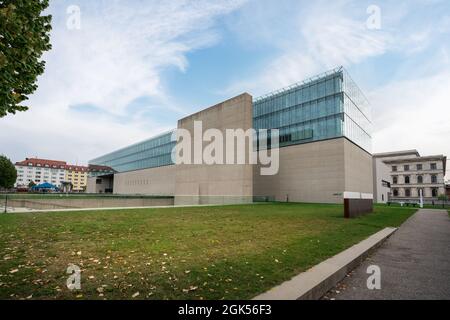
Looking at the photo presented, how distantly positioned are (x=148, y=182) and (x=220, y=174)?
44178 millimetres

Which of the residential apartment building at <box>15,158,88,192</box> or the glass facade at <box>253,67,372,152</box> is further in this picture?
the residential apartment building at <box>15,158,88,192</box>

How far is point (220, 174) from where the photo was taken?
3984 centimetres

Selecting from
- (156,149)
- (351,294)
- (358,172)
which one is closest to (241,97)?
(358,172)

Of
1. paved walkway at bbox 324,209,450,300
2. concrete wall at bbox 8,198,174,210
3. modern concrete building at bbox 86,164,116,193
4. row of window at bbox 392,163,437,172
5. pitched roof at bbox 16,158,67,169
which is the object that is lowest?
concrete wall at bbox 8,198,174,210

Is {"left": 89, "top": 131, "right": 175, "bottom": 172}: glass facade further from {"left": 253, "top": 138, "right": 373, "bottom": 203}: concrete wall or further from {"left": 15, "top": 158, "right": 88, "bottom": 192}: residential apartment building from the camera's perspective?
{"left": 15, "top": 158, "right": 88, "bottom": 192}: residential apartment building

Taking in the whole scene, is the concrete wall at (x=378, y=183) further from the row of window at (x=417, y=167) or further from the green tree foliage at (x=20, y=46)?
the green tree foliage at (x=20, y=46)

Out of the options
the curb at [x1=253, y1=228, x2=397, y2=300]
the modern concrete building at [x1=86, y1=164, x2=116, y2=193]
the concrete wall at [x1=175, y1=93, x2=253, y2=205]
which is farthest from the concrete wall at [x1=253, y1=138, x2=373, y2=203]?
the modern concrete building at [x1=86, y1=164, x2=116, y2=193]

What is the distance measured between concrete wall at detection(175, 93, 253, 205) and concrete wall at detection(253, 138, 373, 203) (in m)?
11.2

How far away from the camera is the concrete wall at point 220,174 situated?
36.6m

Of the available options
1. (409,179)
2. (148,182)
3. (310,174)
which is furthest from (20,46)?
(409,179)

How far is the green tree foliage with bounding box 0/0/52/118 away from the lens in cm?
523

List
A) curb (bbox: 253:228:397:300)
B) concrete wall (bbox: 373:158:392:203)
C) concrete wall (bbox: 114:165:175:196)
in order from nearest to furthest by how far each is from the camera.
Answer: curb (bbox: 253:228:397:300) < concrete wall (bbox: 373:158:392:203) < concrete wall (bbox: 114:165:175:196)

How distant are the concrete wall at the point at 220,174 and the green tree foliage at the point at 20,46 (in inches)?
→ 1205

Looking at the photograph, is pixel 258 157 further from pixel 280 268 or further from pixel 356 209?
pixel 280 268
